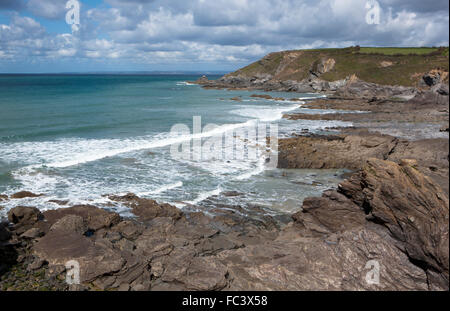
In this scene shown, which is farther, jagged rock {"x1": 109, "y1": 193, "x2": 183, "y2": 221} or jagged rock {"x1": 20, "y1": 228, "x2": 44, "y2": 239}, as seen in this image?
jagged rock {"x1": 109, "y1": 193, "x2": 183, "y2": 221}

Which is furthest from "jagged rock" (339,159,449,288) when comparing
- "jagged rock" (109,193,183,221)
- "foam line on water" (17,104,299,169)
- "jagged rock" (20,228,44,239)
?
"foam line on water" (17,104,299,169)

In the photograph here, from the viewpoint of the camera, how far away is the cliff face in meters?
83.8

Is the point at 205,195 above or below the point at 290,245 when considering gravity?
below

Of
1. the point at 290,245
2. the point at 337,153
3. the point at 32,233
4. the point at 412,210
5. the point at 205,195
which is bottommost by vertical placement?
the point at 205,195

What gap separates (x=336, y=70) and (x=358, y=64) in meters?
6.89

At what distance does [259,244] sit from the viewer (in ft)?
37.8

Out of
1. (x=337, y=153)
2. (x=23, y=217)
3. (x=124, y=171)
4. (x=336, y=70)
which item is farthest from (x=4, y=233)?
(x=336, y=70)

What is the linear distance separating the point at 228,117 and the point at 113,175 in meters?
27.6

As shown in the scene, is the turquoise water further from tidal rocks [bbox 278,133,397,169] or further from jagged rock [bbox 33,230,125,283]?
jagged rock [bbox 33,230,125,283]

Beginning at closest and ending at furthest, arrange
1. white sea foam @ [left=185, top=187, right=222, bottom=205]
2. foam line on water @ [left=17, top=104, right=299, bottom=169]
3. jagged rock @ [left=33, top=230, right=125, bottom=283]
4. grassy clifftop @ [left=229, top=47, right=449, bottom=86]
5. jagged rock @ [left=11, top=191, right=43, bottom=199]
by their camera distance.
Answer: jagged rock @ [left=33, top=230, right=125, bottom=283]
jagged rock @ [left=11, top=191, right=43, bottom=199]
white sea foam @ [left=185, top=187, right=222, bottom=205]
foam line on water @ [left=17, top=104, right=299, bottom=169]
grassy clifftop @ [left=229, top=47, right=449, bottom=86]

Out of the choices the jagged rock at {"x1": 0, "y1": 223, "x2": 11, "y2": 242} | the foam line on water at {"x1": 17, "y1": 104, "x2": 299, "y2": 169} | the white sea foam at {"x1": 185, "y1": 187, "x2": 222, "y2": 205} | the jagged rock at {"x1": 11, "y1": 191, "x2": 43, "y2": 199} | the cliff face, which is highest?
the cliff face

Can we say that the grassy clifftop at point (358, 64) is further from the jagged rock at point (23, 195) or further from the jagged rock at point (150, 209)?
the jagged rock at point (23, 195)

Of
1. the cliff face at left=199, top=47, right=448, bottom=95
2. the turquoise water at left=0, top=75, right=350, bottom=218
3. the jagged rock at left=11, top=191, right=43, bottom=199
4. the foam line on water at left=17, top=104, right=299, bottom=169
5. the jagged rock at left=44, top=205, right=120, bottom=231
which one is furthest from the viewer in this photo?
the cliff face at left=199, top=47, right=448, bottom=95

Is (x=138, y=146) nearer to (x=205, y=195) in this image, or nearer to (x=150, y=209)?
(x=205, y=195)
